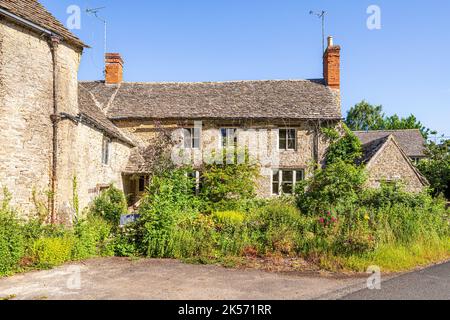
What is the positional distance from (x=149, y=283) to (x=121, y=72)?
18441 mm

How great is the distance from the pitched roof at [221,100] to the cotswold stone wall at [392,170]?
3.27 meters

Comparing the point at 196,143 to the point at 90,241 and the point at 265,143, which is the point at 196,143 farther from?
the point at 90,241

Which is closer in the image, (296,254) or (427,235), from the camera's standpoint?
(296,254)

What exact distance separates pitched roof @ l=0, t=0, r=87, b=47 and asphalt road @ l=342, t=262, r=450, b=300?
1167 cm

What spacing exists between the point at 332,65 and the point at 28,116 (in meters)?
16.5

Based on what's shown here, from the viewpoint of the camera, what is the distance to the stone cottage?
9961 mm

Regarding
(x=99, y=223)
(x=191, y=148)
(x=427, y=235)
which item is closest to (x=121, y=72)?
(x=191, y=148)

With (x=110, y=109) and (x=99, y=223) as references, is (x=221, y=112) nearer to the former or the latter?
(x=110, y=109)

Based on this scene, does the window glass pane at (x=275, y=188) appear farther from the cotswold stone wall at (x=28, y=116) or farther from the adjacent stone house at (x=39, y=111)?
the cotswold stone wall at (x=28, y=116)

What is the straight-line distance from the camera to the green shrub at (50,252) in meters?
8.02

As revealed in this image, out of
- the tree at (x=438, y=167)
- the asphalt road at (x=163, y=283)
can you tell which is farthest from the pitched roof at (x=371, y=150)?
the asphalt road at (x=163, y=283)

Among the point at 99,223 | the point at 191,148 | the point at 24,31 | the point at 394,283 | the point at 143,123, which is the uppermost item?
the point at 24,31
